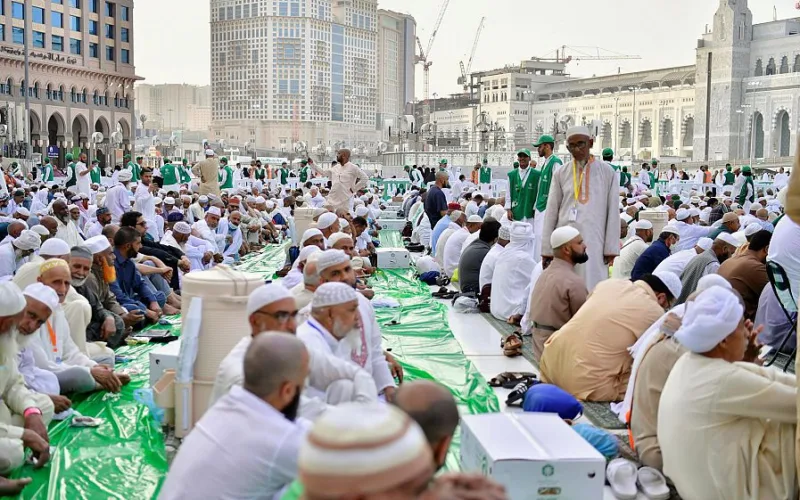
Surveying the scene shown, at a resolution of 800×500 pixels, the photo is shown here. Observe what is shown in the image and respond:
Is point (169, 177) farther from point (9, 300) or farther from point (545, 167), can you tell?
point (9, 300)

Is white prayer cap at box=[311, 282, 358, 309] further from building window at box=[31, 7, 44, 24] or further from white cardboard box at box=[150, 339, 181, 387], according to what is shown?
building window at box=[31, 7, 44, 24]

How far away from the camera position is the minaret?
1752 inches

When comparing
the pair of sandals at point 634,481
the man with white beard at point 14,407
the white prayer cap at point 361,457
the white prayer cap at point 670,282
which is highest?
the white prayer cap at point 361,457

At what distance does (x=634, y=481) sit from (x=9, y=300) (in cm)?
231

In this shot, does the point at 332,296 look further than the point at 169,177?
No

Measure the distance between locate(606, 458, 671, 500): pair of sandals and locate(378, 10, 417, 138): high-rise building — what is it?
9086 centimetres

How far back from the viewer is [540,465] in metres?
2.80

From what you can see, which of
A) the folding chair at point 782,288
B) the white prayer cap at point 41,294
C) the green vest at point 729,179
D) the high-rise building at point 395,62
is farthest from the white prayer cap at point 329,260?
the high-rise building at point 395,62

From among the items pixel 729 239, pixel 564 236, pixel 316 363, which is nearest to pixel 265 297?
pixel 316 363

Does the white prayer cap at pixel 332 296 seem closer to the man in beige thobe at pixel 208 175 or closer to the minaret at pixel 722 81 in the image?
the man in beige thobe at pixel 208 175

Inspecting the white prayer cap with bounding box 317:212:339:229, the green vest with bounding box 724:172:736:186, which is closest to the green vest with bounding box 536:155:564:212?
the white prayer cap with bounding box 317:212:339:229

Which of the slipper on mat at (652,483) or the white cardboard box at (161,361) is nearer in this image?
the slipper on mat at (652,483)

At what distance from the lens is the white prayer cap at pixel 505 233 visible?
6.39 meters

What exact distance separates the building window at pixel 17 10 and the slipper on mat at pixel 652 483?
1580 inches
